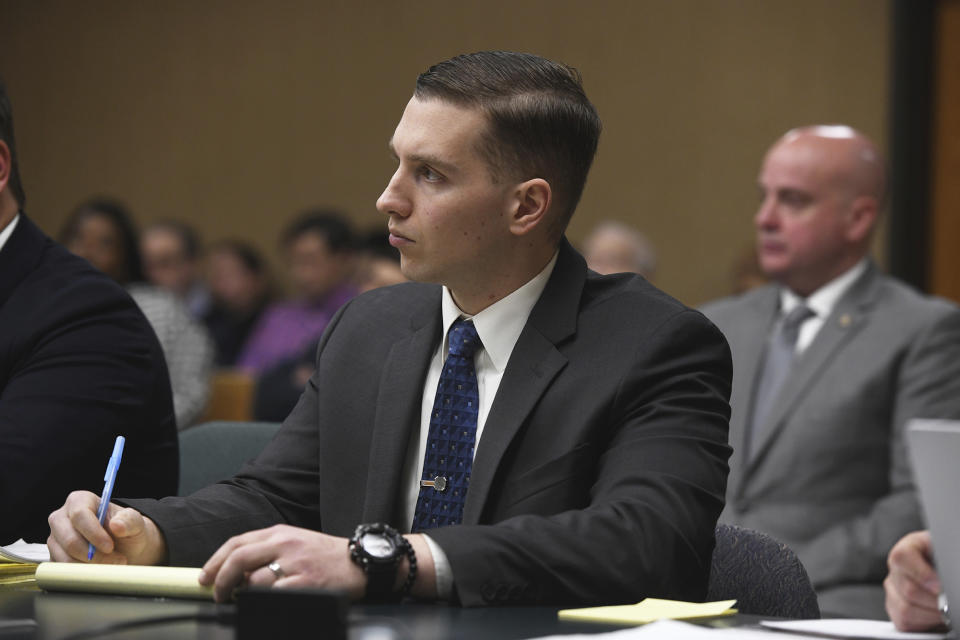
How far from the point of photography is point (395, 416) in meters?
1.88

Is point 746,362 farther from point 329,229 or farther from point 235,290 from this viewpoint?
point 235,290

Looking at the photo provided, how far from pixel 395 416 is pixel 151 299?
3322mm

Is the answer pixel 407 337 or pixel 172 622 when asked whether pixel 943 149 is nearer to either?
pixel 407 337

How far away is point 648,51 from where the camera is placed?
6734 millimetres

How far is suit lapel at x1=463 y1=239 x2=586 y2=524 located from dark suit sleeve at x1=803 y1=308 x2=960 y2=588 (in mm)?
1464

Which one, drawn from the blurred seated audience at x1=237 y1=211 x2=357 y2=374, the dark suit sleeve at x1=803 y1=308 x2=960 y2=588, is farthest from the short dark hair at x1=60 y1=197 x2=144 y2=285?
the dark suit sleeve at x1=803 y1=308 x2=960 y2=588

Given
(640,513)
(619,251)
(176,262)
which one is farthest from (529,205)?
(176,262)

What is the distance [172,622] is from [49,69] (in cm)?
766

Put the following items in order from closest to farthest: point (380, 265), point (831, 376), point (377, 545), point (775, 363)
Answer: point (377, 545) < point (831, 376) < point (775, 363) < point (380, 265)

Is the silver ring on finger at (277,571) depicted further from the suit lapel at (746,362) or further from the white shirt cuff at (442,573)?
the suit lapel at (746,362)

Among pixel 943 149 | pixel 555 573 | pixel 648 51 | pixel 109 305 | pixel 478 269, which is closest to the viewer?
pixel 555 573

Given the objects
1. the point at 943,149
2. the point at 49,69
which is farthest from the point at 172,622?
the point at 49,69

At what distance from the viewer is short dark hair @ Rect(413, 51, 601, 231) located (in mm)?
1875

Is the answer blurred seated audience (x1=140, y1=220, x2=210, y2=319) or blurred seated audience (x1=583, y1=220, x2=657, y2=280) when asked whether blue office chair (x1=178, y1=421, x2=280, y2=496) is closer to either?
blurred seated audience (x1=583, y1=220, x2=657, y2=280)
